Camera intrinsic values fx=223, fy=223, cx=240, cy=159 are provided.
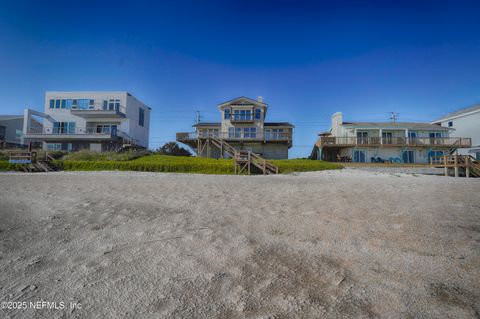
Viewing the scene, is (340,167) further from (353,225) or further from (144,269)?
(144,269)

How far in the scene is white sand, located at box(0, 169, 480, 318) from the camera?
6.27ft

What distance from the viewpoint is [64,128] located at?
110 ft

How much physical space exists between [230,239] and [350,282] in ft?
5.74

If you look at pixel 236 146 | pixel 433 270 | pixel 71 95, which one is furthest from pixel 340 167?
pixel 71 95

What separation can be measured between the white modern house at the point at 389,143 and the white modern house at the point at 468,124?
5048 mm

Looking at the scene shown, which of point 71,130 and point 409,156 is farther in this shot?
point 71,130

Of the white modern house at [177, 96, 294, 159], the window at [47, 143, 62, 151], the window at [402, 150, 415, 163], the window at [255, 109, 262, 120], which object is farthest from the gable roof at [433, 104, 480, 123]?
the window at [47, 143, 62, 151]

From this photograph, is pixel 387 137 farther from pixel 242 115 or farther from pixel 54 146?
pixel 54 146

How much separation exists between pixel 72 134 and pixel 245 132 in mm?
24489

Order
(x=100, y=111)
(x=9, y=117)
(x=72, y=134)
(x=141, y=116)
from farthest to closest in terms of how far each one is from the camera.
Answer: (x=9, y=117)
(x=141, y=116)
(x=100, y=111)
(x=72, y=134)

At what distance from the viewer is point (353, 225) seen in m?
4.10

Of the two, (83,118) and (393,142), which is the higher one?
(83,118)

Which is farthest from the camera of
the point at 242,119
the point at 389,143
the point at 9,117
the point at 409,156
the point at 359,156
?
the point at 9,117

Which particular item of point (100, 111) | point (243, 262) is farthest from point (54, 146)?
point (243, 262)
